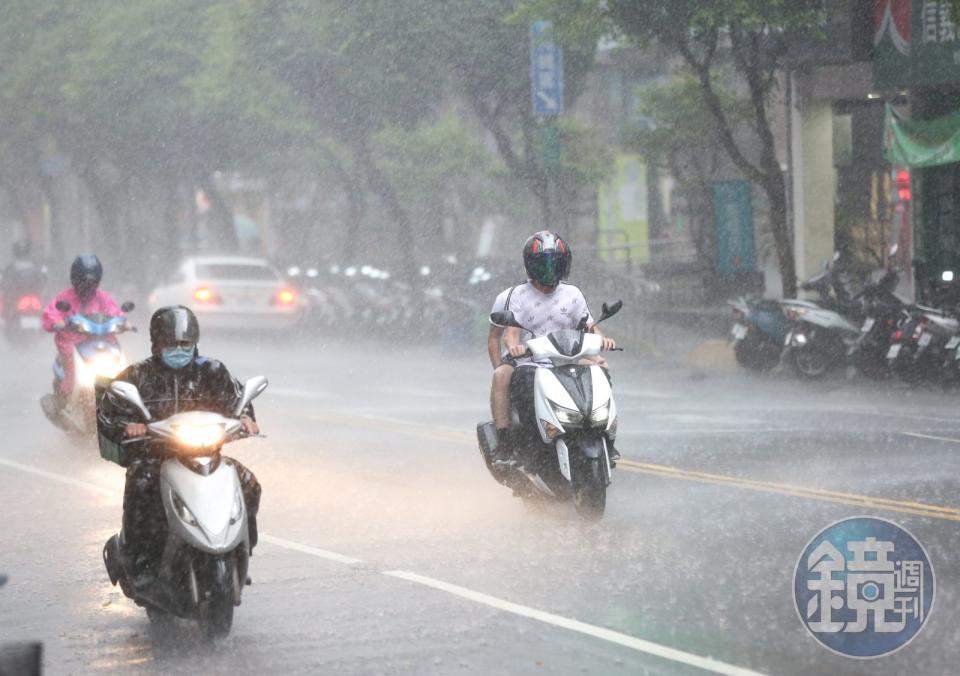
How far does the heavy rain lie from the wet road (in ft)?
0.13

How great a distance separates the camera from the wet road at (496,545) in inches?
295

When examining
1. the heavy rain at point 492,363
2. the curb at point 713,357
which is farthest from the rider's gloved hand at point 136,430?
the curb at point 713,357

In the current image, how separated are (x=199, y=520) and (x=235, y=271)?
87.6ft

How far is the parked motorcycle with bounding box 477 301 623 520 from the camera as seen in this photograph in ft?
35.0

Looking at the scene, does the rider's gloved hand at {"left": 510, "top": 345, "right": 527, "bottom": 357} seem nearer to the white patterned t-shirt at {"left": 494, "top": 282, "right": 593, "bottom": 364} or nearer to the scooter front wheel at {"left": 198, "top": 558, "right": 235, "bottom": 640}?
the white patterned t-shirt at {"left": 494, "top": 282, "right": 593, "bottom": 364}

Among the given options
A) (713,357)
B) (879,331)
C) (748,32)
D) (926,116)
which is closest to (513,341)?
(879,331)

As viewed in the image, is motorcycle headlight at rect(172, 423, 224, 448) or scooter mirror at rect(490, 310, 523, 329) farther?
scooter mirror at rect(490, 310, 523, 329)

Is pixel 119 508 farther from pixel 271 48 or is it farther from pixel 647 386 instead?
pixel 271 48

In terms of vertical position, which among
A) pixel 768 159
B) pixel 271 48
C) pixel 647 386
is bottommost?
pixel 647 386

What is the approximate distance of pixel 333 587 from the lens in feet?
29.4

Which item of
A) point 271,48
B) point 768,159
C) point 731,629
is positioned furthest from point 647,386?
point 271,48

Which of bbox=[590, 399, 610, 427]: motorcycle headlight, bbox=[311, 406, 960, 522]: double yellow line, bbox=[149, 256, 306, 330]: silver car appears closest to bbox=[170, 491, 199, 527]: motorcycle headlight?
bbox=[590, 399, 610, 427]: motorcycle headlight

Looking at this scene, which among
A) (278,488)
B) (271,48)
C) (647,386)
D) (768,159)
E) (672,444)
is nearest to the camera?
(278,488)

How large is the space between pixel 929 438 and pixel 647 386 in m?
7.01
